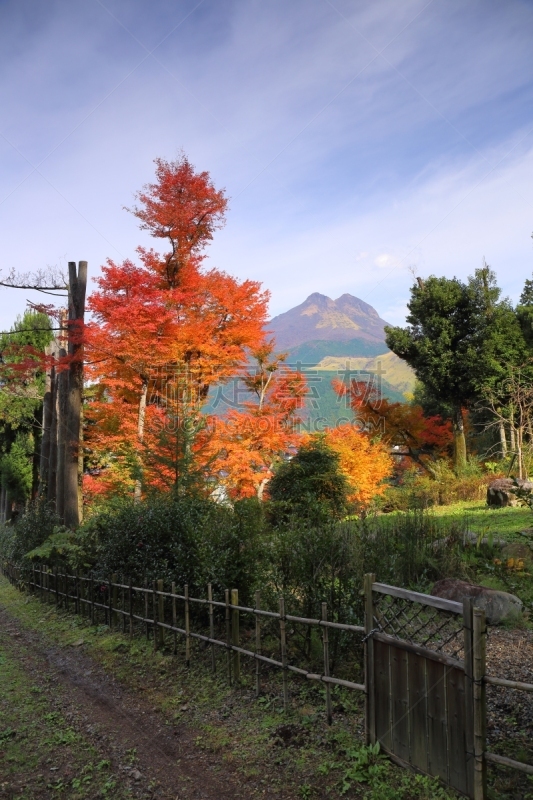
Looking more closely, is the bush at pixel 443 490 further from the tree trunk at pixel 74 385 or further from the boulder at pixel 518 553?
the tree trunk at pixel 74 385

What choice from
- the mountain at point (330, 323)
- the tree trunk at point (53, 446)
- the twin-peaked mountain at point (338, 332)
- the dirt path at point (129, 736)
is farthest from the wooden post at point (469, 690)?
the mountain at point (330, 323)

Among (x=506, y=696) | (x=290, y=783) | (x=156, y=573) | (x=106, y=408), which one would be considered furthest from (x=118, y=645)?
(x=106, y=408)

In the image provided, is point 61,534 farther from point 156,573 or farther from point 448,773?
point 448,773

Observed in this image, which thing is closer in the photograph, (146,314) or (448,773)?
(448,773)

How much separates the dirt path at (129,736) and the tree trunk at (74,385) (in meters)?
6.36

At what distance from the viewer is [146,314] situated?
47.7ft

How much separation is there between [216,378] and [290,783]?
39.7 feet

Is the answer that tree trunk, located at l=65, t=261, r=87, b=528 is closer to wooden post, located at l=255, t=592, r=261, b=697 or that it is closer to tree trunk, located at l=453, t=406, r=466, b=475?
wooden post, located at l=255, t=592, r=261, b=697

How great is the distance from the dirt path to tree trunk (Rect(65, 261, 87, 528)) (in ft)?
20.9

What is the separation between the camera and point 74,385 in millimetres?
13805

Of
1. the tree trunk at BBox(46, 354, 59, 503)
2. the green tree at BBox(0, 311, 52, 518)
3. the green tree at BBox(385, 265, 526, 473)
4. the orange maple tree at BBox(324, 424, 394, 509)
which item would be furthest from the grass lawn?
the green tree at BBox(0, 311, 52, 518)

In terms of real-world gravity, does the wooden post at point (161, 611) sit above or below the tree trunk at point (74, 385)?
below

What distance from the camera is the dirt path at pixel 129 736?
4.16m

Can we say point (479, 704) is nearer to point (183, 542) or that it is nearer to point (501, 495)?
point (183, 542)
